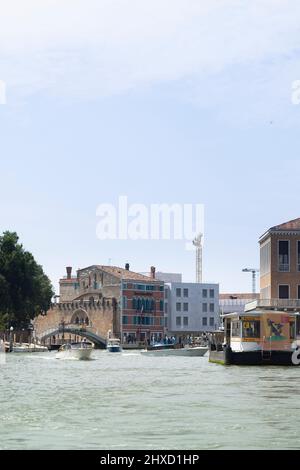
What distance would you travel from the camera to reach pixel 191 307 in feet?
525

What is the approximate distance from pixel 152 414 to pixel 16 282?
87615 millimetres

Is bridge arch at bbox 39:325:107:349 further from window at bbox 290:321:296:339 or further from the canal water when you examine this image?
the canal water

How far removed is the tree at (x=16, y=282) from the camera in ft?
368

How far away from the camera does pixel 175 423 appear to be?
25.3m

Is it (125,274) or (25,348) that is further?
(125,274)

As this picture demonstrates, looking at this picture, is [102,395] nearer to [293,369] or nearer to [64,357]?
[293,369]

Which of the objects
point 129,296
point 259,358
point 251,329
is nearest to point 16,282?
point 129,296

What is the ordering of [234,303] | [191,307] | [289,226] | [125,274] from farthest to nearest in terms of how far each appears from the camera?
[234,303], [191,307], [125,274], [289,226]

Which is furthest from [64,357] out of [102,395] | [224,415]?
[224,415]

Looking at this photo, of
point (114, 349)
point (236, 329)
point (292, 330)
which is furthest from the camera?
point (114, 349)

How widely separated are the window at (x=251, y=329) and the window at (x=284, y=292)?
100 feet

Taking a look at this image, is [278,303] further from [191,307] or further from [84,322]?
[191,307]

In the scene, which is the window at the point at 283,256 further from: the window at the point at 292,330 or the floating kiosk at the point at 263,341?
the window at the point at 292,330
